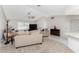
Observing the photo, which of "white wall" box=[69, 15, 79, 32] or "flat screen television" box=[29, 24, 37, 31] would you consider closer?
"flat screen television" box=[29, 24, 37, 31]

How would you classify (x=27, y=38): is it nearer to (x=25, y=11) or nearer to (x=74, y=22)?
(x=25, y=11)

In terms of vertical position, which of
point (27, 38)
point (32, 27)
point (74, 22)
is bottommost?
point (27, 38)

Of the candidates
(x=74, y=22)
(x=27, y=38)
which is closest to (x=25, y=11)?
(x=27, y=38)

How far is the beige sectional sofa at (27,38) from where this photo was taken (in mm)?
3802

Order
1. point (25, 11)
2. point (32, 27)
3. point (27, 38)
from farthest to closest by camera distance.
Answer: point (32, 27), point (25, 11), point (27, 38)

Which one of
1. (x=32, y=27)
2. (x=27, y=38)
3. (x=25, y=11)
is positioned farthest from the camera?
(x=32, y=27)

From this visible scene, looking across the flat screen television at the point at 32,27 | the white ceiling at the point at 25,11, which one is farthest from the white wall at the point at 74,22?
the flat screen television at the point at 32,27

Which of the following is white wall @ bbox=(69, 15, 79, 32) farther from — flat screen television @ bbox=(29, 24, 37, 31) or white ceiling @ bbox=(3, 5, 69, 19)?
flat screen television @ bbox=(29, 24, 37, 31)

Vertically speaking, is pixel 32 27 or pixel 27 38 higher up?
pixel 32 27

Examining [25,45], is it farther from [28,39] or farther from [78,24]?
[78,24]

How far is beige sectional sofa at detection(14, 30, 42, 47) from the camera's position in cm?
380

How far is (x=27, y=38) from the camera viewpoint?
4039mm

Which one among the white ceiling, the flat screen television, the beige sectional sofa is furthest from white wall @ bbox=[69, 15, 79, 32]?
the flat screen television

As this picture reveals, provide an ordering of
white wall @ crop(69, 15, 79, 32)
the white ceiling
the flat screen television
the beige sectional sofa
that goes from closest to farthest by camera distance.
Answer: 1. the beige sectional sofa
2. the white ceiling
3. the flat screen television
4. white wall @ crop(69, 15, 79, 32)
